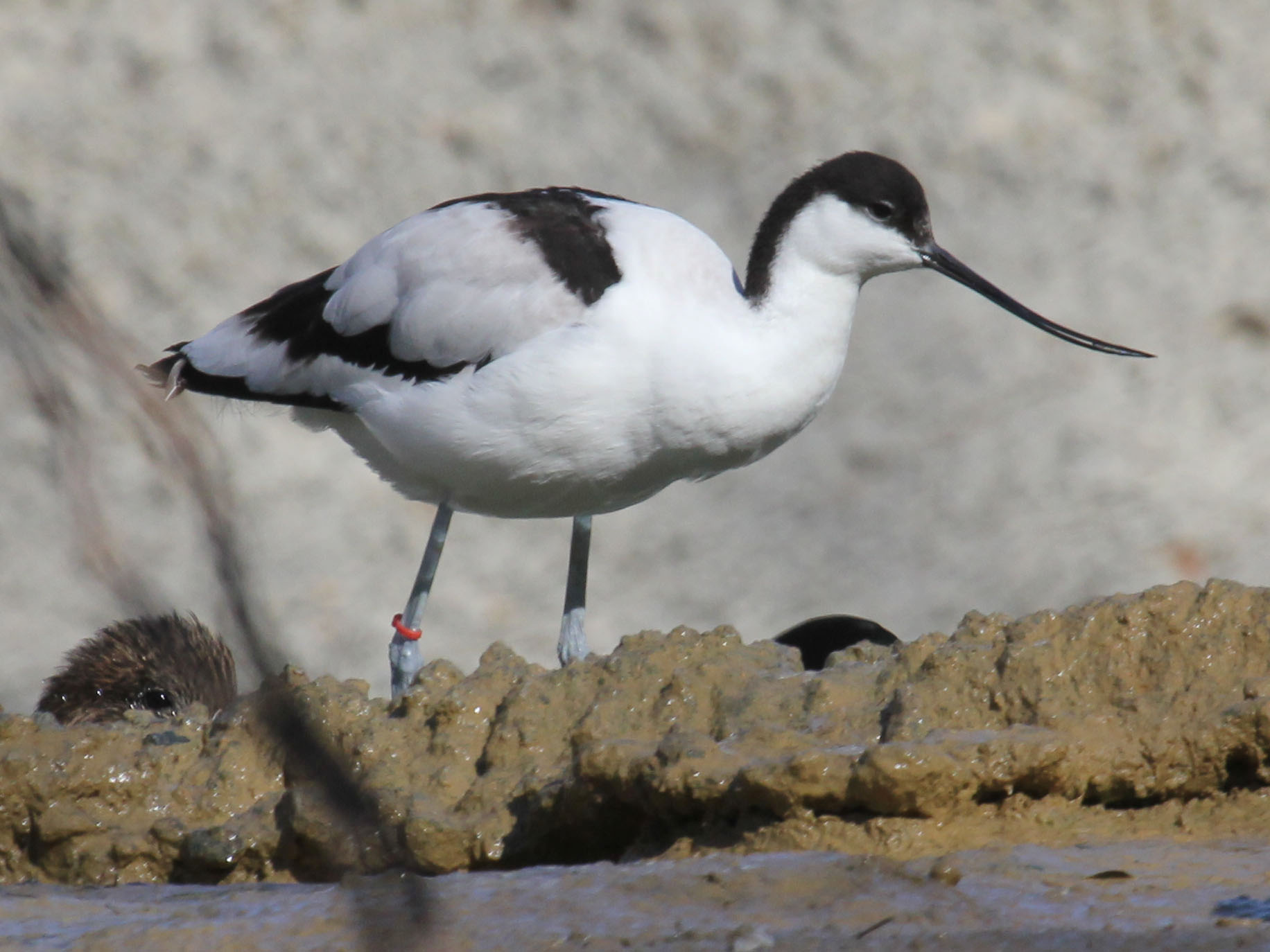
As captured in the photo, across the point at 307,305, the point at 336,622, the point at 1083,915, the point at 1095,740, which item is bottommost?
the point at 1083,915

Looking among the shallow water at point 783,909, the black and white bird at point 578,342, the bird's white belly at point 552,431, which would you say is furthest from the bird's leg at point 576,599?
the shallow water at point 783,909

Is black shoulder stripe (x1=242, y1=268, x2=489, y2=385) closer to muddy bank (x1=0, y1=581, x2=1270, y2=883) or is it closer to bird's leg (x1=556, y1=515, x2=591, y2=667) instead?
bird's leg (x1=556, y1=515, x2=591, y2=667)

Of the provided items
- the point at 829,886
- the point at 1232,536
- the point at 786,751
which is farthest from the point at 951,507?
the point at 829,886

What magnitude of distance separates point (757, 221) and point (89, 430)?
4407mm

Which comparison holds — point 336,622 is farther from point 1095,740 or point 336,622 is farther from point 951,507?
point 1095,740

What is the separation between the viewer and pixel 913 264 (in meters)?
3.76

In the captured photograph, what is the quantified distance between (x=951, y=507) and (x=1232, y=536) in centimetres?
78

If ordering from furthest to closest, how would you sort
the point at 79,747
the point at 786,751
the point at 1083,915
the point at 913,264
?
1. the point at 913,264
2. the point at 79,747
3. the point at 786,751
4. the point at 1083,915

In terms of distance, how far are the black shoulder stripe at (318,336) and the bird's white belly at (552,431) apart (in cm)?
4

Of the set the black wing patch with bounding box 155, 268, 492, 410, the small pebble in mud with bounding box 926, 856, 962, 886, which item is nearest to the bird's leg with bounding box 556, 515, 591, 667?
the black wing patch with bounding box 155, 268, 492, 410

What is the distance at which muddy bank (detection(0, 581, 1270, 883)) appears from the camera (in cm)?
206

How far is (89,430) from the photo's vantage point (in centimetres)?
75

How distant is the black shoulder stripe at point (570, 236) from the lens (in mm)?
3527

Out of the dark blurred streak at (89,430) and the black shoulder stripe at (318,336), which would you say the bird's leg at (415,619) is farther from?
the dark blurred streak at (89,430)
